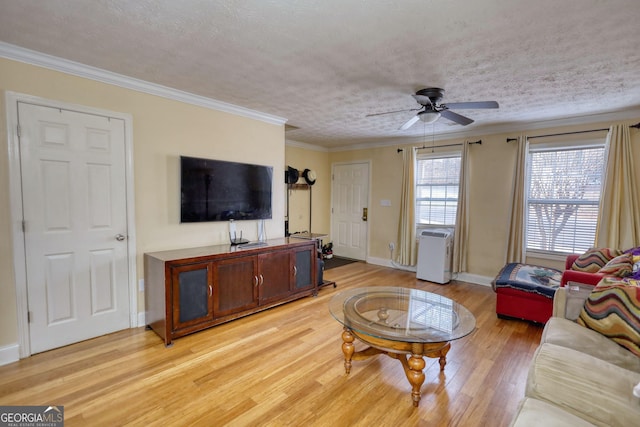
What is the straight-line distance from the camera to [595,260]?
313cm

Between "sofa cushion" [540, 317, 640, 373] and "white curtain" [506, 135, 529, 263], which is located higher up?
"white curtain" [506, 135, 529, 263]

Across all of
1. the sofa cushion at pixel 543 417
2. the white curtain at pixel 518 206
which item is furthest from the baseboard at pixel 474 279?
the sofa cushion at pixel 543 417

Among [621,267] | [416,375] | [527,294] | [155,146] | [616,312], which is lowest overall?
[416,375]

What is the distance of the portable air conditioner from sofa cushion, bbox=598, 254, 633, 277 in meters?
2.06

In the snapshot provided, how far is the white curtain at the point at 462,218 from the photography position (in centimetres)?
465

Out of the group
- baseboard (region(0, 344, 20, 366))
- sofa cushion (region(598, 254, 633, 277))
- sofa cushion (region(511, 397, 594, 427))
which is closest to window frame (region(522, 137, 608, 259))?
sofa cushion (region(598, 254, 633, 277))

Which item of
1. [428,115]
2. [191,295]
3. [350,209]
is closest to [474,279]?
[350,209]

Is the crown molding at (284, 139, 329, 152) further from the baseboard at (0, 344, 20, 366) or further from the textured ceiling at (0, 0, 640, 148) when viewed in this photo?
the baseboard at (0, 344, 20, 366)

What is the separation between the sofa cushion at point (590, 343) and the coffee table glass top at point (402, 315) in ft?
1.52

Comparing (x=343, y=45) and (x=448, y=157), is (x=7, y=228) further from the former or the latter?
(x=448, y=157)

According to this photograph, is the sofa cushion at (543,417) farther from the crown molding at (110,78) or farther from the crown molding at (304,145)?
the crown molding at (304,145)

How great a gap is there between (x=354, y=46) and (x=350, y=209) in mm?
4297

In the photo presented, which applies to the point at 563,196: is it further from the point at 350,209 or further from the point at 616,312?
the point at 350,209

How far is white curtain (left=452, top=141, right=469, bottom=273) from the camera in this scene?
4648mm
